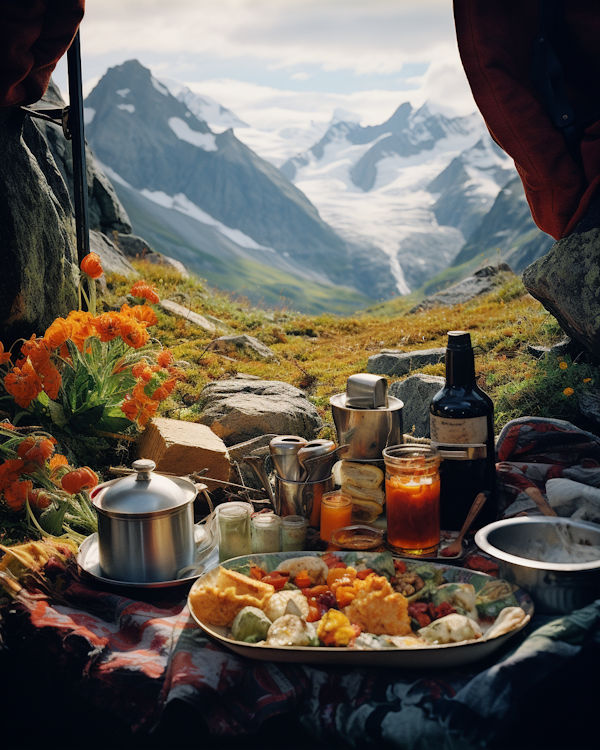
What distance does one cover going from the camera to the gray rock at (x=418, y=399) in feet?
15.5

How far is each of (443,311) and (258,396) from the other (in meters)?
6.28

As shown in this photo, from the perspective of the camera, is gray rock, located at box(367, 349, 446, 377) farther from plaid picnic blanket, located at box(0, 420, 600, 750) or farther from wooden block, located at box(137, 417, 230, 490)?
plaid picnic blanket, located at box(0, 420, 600, 750)

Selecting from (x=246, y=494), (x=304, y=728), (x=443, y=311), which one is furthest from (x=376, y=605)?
(x=443, y=311)

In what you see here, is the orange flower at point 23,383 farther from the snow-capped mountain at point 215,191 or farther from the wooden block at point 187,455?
the snow-capped mountain at point 215,191

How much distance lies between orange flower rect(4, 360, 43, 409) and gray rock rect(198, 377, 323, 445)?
1388 millimetres

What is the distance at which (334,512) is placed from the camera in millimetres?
2189

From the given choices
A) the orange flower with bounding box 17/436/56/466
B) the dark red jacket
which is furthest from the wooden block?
the dark red jacket

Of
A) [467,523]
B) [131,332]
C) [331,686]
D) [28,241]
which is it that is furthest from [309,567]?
[28,241]

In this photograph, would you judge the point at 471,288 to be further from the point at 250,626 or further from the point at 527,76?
the point at 250,626

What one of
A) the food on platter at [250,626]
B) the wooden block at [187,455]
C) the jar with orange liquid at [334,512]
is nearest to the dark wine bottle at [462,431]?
the jar with orange liquid at [334,512]

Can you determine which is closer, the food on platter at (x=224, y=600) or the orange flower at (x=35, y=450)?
the food on platter at (x=224, y=600)

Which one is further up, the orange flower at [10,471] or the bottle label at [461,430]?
the bottle label at [461,430]

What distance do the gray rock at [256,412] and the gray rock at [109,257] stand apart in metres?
5.59

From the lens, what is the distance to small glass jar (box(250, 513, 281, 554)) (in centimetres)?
217
